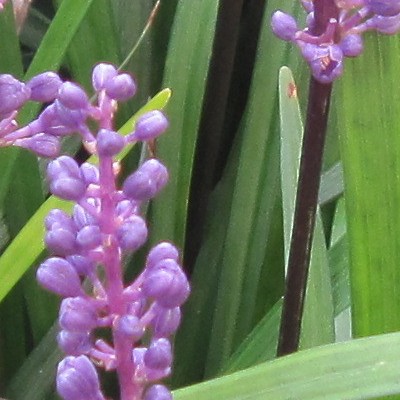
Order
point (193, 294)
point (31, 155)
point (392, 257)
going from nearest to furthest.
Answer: point (392, 257)
point (31, 155)
point (193, 294)

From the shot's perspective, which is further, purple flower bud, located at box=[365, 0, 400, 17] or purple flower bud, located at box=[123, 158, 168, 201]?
purple flower bud, located at box=[365, 0, 400, 17]

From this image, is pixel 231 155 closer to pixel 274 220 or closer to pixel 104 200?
pixel 274 220

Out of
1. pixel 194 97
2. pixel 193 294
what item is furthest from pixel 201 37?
pixel 193 294

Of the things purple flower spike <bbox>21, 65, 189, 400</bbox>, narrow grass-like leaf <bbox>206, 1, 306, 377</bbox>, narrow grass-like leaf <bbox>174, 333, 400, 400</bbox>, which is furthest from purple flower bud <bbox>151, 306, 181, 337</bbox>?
narrow grass-like leaf <bbox>206, 1, 306, 377</bbox>

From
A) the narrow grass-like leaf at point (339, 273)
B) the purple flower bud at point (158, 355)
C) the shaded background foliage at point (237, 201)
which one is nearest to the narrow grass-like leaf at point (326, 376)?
the shaded background foliage at point (237, 201)

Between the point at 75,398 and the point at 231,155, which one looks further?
the point at 231,155

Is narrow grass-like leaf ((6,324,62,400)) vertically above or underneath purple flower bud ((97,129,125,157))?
underneath

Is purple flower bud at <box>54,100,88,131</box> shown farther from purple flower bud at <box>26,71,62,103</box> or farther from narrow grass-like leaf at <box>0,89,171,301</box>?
narrow grass-like leaf at <box>0,89,171,301</box>
